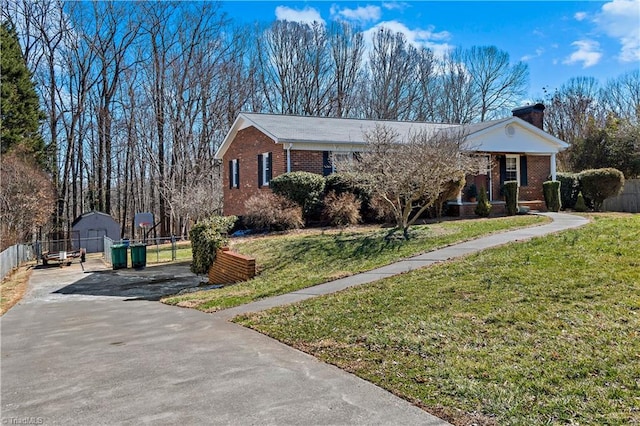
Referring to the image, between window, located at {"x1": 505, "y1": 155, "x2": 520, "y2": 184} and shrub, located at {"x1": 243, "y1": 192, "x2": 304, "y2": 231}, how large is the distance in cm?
1092

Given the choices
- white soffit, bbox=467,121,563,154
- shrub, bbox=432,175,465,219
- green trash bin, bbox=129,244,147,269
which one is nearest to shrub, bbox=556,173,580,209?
→ white soffit, bbox=467,121,563,154

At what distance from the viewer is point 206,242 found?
1491 cm

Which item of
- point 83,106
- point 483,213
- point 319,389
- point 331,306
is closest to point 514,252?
point 331,306

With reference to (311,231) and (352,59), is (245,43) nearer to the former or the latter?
(352,59)

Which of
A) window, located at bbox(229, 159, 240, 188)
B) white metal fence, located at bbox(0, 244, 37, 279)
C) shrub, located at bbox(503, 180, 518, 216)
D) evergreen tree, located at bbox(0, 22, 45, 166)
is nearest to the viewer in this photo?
white metal fence, located at bbox(0, 244, 37, 279)

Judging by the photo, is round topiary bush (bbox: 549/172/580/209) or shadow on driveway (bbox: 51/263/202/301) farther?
round topiary bush (bbox: 549/172/580/209)

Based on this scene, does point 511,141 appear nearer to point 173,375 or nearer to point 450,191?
point 450,191

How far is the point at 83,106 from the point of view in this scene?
36469 millimetres

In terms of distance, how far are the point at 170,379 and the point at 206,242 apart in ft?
32.8

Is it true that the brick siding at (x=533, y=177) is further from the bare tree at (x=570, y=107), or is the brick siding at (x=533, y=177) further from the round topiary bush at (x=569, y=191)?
the bare tree at (x=570, y=107)

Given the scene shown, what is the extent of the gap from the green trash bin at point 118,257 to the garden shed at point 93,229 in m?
12.3

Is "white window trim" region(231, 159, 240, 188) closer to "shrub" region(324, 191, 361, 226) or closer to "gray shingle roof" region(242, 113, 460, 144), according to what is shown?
"gray shingle roof" region(242, 113, 460, 144)

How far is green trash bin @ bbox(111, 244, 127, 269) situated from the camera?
19.0 m

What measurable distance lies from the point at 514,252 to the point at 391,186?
4.90 metres
